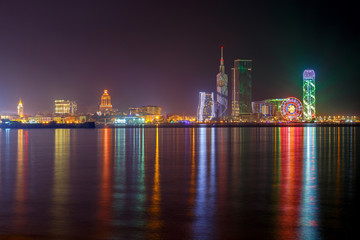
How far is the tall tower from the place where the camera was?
593 feet

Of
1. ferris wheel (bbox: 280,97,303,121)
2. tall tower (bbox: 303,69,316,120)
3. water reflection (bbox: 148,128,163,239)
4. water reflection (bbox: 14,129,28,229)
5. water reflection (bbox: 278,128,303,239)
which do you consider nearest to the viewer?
water reflection (bbox: 148,128,163,239)

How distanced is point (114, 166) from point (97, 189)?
20.3 feet

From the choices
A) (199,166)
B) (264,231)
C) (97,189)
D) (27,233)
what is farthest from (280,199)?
(199,166)

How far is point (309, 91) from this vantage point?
182m

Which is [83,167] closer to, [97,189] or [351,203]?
[97,189]

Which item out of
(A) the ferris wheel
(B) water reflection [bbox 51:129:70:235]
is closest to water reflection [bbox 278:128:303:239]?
(B) water reflection [bbox 51:129:70:235]

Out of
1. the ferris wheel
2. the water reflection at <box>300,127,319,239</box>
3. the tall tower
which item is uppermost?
the tall tower

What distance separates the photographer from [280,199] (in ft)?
34.0

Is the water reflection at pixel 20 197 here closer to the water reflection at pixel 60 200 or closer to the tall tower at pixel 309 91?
the water reflection at pixel 60 200

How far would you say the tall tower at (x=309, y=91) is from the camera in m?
181

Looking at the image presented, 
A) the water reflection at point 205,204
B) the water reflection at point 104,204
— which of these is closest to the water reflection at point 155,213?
the water reflection at point 205,204

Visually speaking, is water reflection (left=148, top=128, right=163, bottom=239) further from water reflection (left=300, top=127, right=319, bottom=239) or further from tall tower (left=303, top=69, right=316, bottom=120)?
tall tower (left=303, top=69, right=316, bottom=120)

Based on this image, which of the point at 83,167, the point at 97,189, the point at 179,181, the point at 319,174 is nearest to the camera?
the point at 97,189

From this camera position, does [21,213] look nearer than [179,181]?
Yes
